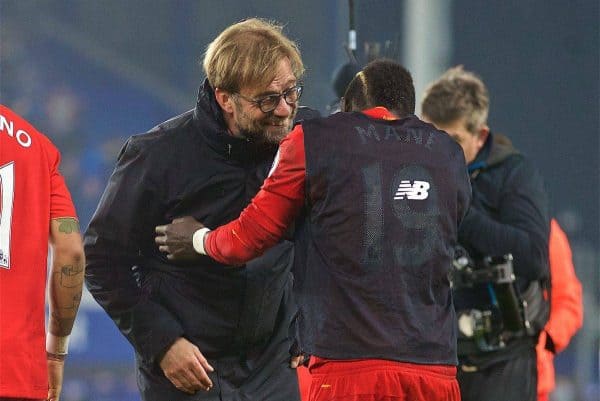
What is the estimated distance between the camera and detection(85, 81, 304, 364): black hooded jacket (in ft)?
13.8

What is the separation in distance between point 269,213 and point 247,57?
2.53 ft

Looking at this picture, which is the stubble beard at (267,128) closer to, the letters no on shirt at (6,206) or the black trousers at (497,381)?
the letters no on shirt at (6,206)

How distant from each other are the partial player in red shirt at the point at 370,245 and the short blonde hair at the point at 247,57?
62 centimetres

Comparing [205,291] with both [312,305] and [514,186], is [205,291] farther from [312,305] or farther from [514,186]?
[514,186]

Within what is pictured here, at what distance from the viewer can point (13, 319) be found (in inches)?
140

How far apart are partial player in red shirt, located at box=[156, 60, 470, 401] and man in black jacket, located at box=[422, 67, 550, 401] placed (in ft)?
3.96

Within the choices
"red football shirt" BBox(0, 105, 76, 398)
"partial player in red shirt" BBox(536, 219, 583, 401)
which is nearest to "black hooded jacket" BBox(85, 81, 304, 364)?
"red football shirt" BBox(0, 105, 76, 398)

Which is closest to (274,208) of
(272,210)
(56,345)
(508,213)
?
(272,210)

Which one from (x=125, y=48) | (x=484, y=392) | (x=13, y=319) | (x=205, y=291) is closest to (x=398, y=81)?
(x=205, y=291)

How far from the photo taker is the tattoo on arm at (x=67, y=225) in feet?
12.3

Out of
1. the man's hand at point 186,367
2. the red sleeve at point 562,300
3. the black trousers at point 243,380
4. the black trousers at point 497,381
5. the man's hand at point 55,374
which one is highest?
the man's hand at point 55,374

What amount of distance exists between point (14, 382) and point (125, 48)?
18.0 ft

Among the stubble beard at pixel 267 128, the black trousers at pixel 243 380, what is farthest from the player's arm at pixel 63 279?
the stubble beard at pixel 267 128

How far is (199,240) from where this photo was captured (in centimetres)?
398
